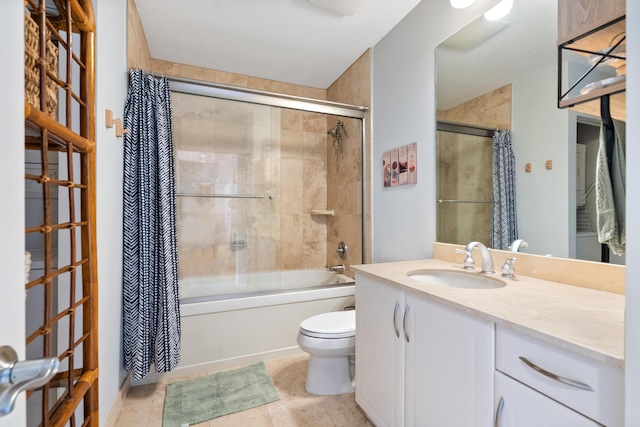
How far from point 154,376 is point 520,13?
2.89m

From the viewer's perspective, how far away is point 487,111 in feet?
5.07

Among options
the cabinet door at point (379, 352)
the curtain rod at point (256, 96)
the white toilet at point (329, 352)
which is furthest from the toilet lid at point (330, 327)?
the curtain rod at point (256, 96)

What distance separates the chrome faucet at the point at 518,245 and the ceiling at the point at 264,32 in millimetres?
1668

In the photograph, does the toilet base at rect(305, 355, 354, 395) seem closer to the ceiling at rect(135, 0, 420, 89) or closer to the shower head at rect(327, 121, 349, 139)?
the shower head at rect(327, 121, 349, 139)

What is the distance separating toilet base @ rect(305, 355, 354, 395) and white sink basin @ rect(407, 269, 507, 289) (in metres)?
0.75

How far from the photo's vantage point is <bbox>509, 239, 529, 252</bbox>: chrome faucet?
1.37m

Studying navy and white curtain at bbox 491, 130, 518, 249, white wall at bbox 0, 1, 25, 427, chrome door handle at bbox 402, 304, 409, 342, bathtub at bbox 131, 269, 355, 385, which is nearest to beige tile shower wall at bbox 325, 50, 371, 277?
bathtub at bbox 131, 269, 355, 385

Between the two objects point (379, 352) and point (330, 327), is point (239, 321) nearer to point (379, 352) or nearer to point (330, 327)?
point (330, 327)

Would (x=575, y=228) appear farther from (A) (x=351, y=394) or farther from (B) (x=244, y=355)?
(B) (x=244, y=355)

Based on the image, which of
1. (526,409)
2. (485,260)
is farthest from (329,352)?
(526,409)

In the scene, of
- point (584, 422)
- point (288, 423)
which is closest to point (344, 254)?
point (288, 423)

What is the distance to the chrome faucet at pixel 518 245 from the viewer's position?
1.37 metres

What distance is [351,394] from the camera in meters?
→ 1.74

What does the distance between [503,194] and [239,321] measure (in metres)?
1.86
